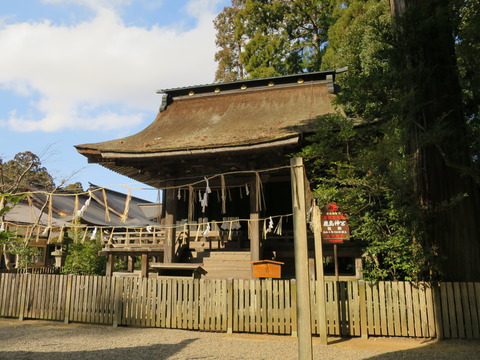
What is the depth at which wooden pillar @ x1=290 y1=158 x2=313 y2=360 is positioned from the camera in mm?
4004

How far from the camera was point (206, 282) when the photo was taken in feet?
25.6

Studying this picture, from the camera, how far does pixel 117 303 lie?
27.0ft

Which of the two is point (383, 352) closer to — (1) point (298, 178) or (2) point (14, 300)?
(1) point (298, 178)

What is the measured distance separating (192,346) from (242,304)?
149 centimetres

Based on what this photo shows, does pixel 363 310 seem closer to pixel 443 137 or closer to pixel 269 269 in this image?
pixel 269 269

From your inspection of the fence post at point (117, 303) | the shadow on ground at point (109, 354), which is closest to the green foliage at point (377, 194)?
the shadow on ground at point (109, 354)

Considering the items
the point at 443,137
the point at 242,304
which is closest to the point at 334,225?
the point at 242,304

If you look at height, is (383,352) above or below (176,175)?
below

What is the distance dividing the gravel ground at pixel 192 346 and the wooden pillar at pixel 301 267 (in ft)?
6.56

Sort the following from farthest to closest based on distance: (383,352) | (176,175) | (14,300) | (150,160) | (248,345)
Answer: (176,175) < (150,160) < (14,300) < (248,345) < (383,352)

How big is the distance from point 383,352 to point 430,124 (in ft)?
14.9

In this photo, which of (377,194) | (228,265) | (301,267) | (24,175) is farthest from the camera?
(24,175)

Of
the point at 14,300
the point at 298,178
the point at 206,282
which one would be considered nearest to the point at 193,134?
the point at 206,282

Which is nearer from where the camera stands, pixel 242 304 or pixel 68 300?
pixel 242 304
